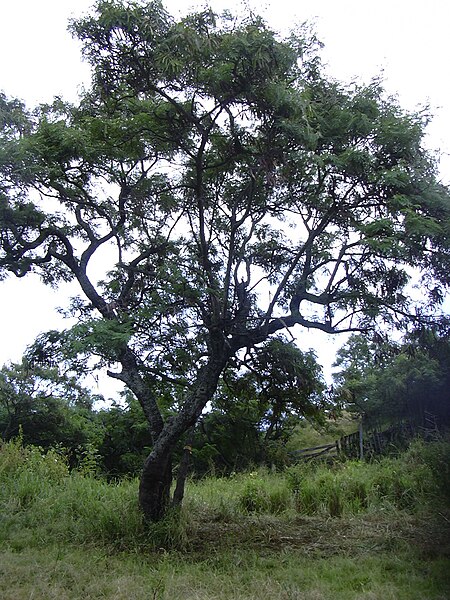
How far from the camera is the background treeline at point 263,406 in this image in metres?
6.41

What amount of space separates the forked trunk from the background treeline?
470mm

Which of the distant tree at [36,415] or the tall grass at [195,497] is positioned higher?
the distant tree at [36,415]

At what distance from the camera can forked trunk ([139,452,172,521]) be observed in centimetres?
597

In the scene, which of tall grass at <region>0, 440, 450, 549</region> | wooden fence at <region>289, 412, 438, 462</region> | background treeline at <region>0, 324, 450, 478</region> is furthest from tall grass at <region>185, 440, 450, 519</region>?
wooden fence at <region>289, 412, 438, 462</region>

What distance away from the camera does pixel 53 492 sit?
7.25 m

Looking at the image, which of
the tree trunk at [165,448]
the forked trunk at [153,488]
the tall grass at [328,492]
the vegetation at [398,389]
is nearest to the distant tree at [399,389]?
the vegetation at [398,389]

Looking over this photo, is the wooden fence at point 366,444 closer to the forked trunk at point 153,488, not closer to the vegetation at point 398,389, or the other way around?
the vegetation at point 398,389

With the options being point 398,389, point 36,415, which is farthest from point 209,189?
point 36,415

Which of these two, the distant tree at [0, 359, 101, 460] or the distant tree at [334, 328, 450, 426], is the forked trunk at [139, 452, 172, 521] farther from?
the distant tree at [0, 359, 101, 460]

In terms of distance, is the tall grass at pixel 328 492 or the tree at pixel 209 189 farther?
the tall grass at pixel 328 492

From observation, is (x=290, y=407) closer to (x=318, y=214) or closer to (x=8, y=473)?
(x=318, y=214)

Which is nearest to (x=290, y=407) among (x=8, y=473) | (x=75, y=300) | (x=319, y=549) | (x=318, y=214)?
(x=319, y=549)

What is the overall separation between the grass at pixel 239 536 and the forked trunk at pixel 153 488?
6.5 inches

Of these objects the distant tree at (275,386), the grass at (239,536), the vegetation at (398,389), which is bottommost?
the grass at (239,536)
